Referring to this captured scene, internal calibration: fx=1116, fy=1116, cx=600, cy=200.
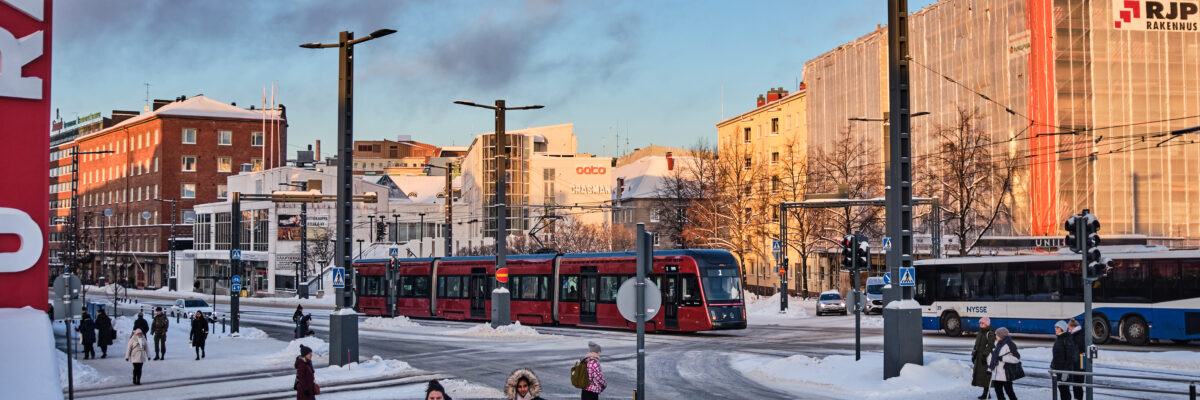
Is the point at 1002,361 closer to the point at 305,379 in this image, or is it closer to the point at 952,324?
the point at 305,379

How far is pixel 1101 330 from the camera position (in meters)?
30.2

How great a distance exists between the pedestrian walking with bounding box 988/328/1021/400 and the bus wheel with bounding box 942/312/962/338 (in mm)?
18421

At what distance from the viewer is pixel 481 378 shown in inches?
923

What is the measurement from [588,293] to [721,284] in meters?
5.63

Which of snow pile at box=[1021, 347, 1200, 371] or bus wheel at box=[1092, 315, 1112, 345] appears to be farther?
bus wheel at box=[1092, 315, 1112, 345]

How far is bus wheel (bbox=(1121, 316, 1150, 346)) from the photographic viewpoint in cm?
2933

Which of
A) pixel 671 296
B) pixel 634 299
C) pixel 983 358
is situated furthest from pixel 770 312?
pixel 634 299

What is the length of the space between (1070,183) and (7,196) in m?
51.3

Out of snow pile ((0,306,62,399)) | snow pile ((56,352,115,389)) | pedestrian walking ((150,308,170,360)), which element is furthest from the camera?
pedestrian walking ((150,308,170,360))

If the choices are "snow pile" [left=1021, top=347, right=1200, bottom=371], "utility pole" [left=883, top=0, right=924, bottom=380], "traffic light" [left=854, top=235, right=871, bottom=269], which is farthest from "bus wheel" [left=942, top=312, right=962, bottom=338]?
"utility pole" [left=883, top=0, right=924, bottom=380]

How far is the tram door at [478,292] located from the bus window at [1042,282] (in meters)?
19.3

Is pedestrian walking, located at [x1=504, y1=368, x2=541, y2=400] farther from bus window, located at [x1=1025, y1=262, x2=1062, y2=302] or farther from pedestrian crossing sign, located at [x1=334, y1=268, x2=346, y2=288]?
bus window, located at [x1=1025, y1=262, x2=1062, y2=302]

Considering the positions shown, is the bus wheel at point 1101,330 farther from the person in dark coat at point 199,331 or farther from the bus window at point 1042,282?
the person in dark coat at point 199,331

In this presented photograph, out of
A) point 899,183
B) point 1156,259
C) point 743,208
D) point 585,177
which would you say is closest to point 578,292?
point 1156,259
